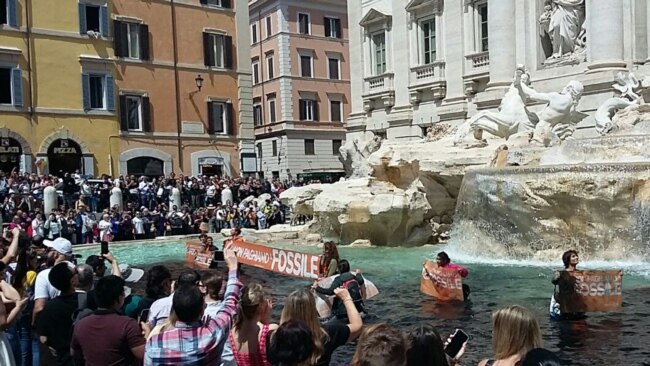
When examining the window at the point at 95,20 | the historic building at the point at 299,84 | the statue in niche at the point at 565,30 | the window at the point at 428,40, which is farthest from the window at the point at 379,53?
the historic building at the point at 299,84

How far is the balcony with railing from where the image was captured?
3041 cm

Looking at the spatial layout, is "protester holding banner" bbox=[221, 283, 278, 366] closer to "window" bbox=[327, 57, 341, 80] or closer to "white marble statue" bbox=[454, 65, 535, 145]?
"white marble statue" bbox=[454, 65, 535, 145]

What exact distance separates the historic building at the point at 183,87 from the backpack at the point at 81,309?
2794 cm

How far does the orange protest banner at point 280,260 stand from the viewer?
1175 cm

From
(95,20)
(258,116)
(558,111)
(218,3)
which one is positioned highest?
(218,3)

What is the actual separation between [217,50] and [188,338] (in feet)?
108

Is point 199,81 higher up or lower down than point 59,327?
higher up

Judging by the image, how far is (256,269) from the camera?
48.3 ft

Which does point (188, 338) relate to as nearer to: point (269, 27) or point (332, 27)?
point (269, 27)

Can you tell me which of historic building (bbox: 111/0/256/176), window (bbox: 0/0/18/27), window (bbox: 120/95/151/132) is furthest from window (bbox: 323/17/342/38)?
window (bbox: 0/0/18/27)

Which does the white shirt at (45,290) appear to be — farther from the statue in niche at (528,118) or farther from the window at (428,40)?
the window at (428,40)

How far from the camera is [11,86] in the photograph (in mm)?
29219

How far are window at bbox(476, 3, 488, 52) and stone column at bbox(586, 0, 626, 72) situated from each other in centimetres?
525

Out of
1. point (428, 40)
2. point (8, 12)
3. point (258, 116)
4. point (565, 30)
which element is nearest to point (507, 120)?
point (565, 30)
